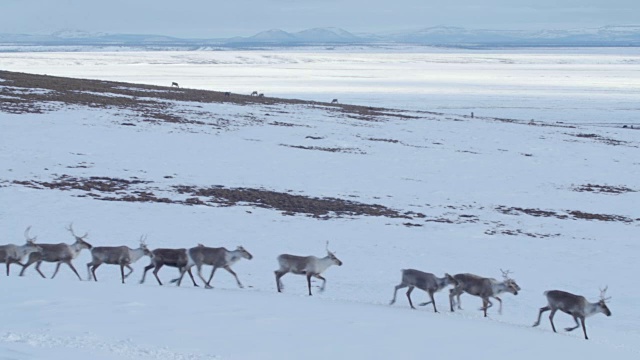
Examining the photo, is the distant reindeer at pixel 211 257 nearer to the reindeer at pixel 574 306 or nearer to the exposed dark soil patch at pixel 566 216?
the reindeer at pixel 574 306

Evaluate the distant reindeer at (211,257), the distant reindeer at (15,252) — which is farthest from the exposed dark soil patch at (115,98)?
the distant reindeer at (211,257)

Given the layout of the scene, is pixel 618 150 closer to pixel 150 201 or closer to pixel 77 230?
pixel 150 201

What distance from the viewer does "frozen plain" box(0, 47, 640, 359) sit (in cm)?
1004

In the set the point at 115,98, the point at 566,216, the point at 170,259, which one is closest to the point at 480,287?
the point at 170,259

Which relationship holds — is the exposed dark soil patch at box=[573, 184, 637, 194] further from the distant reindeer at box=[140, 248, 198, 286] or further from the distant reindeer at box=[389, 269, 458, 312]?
the distant reindeer at box=[140, 248, 198, 286]

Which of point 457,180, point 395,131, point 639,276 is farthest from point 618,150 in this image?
point 639,276

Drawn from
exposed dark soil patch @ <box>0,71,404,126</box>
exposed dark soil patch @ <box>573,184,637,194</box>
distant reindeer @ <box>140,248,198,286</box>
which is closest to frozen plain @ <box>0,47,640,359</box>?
exposed dark soil patch @ <box>573,184,637,194</box>

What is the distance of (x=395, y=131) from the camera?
42812 millimetres

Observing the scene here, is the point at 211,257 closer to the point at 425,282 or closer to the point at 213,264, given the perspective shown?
the point at 213,264

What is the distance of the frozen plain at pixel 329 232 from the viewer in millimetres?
10039

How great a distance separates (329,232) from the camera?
68.3 ft

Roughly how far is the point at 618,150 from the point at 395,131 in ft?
35.6

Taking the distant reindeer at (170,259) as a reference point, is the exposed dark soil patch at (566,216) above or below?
below

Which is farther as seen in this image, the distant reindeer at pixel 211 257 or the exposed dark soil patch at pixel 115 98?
the exposed dark soil patch at pixel 115 98
